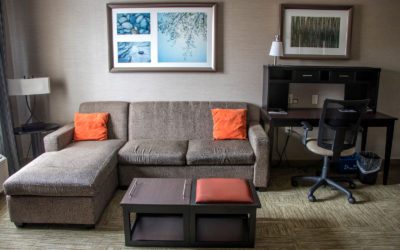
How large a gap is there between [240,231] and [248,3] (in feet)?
8.12

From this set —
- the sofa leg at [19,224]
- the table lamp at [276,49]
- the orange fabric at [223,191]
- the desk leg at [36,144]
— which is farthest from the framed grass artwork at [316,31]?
the sofa leg at [19,224]

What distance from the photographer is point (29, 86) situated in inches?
136

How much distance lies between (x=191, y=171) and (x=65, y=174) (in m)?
1.17

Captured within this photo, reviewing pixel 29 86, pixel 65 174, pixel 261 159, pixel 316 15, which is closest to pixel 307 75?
pixel 316 15

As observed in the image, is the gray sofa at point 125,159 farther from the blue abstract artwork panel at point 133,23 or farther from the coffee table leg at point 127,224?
the blue abstract artwork panel at point 133,23

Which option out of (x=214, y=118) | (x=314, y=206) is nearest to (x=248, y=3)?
(x=214, y=118)

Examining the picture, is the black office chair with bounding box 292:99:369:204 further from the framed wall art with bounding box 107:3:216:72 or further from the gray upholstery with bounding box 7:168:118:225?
the gray upholstery with bounding box 7:168:118:225

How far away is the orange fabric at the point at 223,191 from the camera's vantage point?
2258 mm

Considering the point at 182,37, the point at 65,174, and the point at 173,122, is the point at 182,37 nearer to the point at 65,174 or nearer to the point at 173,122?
the point at 173,122

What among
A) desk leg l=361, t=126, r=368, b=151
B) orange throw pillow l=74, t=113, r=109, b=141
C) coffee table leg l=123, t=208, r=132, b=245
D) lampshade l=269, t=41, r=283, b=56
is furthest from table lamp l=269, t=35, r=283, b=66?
coffee table leg l=123, t=208, r=132, b=245

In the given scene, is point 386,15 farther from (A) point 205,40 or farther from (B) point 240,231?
(B) point 240,231

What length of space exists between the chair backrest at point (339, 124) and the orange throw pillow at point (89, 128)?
228cm

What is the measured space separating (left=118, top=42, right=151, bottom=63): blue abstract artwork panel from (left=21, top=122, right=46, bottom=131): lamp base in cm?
114

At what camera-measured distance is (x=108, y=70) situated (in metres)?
3.80
